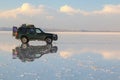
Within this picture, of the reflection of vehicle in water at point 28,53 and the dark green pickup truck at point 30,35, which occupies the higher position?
the dark green pickup truck at point 30,35

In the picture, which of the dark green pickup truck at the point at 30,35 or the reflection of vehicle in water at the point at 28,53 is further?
the dark green pickup truck at the point at 30,35

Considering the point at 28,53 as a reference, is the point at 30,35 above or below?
above

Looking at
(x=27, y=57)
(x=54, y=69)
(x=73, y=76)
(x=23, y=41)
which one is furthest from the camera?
(x=23, y=41)

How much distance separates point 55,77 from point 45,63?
4829 millimetres

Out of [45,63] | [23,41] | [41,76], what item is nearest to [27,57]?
[45,63]

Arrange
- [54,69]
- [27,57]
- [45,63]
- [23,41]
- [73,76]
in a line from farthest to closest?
1. [23,41]
2. [27,57]
3. [45,63]
4. [54,69]
5. [73,76]

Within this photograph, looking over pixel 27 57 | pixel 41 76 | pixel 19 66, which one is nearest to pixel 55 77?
pixel 41 76

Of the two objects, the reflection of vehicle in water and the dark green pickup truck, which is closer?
the reflection of vehicle in water

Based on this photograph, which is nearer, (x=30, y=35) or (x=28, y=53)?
(x=28, y=53)

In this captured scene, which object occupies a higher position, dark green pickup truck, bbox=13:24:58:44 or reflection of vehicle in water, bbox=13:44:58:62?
dark green pickup truck, bbox=13:24:58:44

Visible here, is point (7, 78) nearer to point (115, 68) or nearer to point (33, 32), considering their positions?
point (115, 68)

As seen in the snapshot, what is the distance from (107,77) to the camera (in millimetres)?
13398

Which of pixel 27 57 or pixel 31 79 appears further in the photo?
pixel 27 57

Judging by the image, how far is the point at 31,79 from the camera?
12617mm
